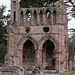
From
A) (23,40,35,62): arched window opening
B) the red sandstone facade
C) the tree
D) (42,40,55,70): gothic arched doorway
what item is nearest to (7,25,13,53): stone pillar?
the red sandstone facade

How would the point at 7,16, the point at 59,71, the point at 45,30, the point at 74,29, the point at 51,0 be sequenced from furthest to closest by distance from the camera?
the point at 7,16
the point at 51,0
the point at 45,30
the point at 59,71
the point at 74,29

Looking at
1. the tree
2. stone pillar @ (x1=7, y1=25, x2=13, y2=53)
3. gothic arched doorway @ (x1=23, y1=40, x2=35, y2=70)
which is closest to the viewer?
stone pillar @ (x1=7, y1=25, x2=13, y2=53)

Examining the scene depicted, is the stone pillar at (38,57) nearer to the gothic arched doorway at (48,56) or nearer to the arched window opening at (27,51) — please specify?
the gothic arched doorway at (48,56)

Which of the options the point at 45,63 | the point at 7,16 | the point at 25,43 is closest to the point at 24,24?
the point at 25,43

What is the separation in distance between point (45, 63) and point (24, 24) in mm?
6884

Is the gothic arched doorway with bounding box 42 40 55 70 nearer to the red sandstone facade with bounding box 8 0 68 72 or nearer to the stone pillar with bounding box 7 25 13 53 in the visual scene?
the red sandstone facade with bounding box 8 0 68 72

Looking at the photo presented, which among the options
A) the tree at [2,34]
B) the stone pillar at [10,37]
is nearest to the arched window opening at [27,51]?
the stone pillar at [10,37]

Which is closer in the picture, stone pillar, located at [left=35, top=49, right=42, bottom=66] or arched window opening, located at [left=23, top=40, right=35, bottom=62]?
stone pillar, located at [left=35, top=49, right=42, bottom=66]

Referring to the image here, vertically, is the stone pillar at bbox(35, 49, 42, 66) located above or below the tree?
below

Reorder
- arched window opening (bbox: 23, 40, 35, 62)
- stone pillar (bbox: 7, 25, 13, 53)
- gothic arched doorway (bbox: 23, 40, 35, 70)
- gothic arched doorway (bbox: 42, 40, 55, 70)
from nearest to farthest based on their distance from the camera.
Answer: stone pillar (bbox: 7, 25, 13, 53), gothic arched doorway (bbox: 23, 40, 35, 70), gothic arched doorway (bbox: 42, 40, 55, 70), arched window opening (bbox: 23, 40, 35, 62)

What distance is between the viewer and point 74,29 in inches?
997

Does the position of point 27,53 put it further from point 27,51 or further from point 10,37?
point 10,37

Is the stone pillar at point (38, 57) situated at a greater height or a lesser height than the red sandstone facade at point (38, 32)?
lesser

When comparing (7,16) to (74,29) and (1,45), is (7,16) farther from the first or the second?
(74,29)
